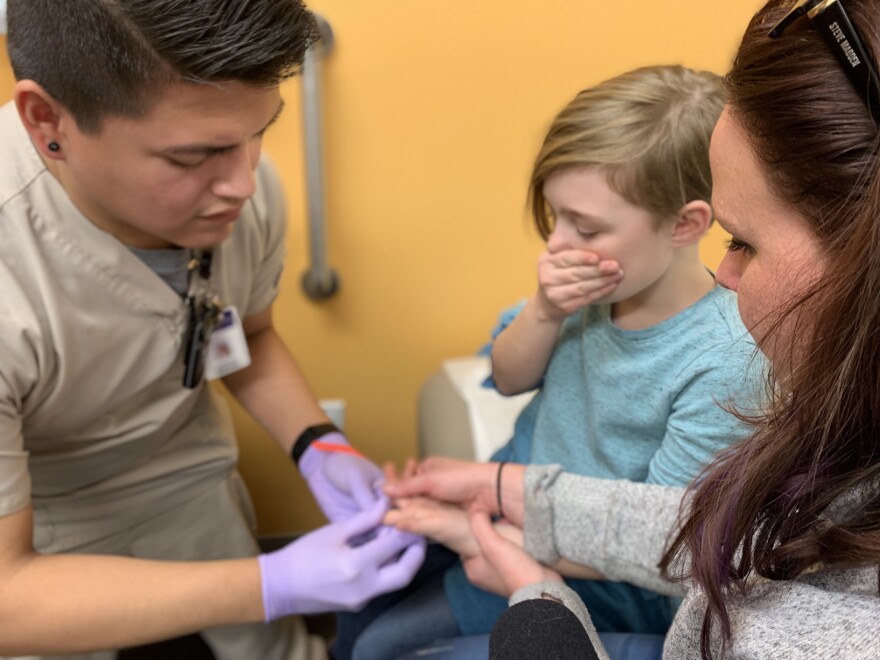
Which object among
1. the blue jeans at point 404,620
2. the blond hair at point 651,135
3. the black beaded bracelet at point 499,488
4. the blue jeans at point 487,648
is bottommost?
the blue jeans at point 487,648

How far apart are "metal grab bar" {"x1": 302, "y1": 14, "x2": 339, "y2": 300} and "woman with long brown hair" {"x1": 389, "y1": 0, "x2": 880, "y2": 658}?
830 millimetres

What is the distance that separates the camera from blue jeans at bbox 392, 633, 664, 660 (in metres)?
0.81

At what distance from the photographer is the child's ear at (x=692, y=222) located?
790mm

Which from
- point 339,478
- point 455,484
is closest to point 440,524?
point 455,484

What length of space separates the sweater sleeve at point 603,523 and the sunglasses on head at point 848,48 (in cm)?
44

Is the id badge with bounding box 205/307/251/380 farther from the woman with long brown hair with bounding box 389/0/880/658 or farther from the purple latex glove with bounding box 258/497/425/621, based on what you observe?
the woman with long brown hair with bounding box 389/0/880/658

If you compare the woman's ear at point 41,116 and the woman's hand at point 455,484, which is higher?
the woman's ear at point 41,116

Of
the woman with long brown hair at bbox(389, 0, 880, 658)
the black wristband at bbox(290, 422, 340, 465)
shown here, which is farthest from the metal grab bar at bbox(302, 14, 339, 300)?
the woman with long brown hair at bbox(389, 0, 880, 658)

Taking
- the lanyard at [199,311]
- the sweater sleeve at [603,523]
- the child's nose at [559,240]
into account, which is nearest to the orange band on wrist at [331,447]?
the lanyard at [199,311]

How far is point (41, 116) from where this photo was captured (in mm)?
772

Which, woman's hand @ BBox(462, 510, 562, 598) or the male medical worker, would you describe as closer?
the male medical worker

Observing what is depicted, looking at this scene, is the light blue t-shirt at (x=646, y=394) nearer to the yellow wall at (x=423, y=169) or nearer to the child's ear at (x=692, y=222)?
the child's ear at (x=692, y=222)

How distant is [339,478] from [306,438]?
104 mm

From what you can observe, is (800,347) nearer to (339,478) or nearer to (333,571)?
(333,571)
